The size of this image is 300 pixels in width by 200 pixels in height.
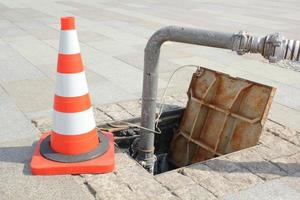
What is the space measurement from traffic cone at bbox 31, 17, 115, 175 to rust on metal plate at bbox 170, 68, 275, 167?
58.3 inches

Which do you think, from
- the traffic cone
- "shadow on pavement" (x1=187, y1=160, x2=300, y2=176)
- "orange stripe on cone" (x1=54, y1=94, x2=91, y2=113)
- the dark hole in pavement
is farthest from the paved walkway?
"shadow on pavement" (x1=187, y1=160, x2=300, y2=176)

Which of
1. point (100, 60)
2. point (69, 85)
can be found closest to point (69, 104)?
point (69, 85)

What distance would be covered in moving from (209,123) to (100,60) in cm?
297

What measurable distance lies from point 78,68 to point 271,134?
7.21 ft

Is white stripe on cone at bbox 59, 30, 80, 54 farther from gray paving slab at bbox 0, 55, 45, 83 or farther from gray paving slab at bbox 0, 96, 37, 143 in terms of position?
gray paving slab at bbox 0, 55, 45, 83

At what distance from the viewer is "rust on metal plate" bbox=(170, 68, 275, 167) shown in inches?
161

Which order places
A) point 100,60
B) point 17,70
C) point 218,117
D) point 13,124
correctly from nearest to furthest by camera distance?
point 13,124
point 218,117
point 17,70
point 100,60

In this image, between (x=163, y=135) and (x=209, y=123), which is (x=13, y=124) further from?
(x=209, y=123)

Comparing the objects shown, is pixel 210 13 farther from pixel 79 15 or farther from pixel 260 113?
pixel 260 113

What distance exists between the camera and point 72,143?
330cm

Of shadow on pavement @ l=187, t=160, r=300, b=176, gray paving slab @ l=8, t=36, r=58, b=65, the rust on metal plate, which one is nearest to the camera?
shadow on pavement @ l=187, t=160, r=300, b=176

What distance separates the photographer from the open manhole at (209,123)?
410cm

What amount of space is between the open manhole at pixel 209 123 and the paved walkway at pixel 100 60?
2.12 ft

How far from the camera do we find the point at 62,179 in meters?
3.14
